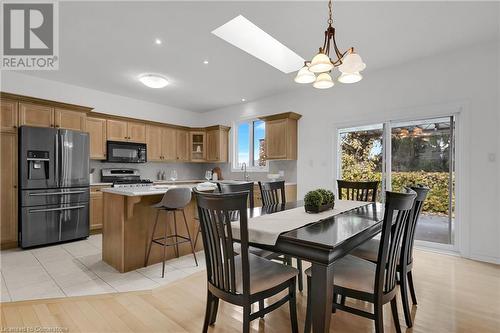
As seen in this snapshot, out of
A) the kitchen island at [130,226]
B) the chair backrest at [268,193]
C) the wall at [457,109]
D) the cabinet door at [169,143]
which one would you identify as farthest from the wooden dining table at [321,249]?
the cabinet door at [169,143]

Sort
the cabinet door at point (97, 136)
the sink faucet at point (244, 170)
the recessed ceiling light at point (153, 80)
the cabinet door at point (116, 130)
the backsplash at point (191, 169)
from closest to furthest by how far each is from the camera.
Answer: the recessed ceiling light at point (153, 80), the cabinet door at point (97, 136), the cabinet door at point (116, 130), the backsplash at point (191, 169), the sink faucet at point (244, 170)

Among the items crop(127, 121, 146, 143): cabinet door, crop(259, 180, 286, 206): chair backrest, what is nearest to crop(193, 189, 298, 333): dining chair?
crop(259, 180, 286, 206): chair backrest

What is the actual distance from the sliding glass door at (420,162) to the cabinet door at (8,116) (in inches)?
212

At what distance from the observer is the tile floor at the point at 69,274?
239 centimetres

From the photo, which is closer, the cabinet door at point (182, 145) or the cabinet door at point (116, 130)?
the cabinet door at point (116, 130)

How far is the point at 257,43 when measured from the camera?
3445 mm

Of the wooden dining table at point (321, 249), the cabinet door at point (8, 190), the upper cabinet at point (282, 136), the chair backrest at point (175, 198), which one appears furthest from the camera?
the upper cabinet at point (282, 136)

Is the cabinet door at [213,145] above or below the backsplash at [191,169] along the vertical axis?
above

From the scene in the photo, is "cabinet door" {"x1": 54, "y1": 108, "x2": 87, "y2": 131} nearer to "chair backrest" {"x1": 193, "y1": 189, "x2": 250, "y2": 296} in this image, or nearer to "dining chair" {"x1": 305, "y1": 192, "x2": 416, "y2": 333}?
"chair backrest" {"x1": 193, "y1": 189, "x2": 250, "y2": 296}

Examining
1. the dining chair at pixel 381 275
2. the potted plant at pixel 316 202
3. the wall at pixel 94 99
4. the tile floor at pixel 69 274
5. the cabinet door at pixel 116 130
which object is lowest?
the tile floor at pixel 69 274

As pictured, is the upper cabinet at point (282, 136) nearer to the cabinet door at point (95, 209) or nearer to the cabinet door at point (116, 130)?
the cabinet door at point (116, 130)

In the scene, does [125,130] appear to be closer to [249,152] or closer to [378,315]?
[249,152]

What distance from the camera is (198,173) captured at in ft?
22.6

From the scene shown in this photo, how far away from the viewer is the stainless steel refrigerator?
360 cm
